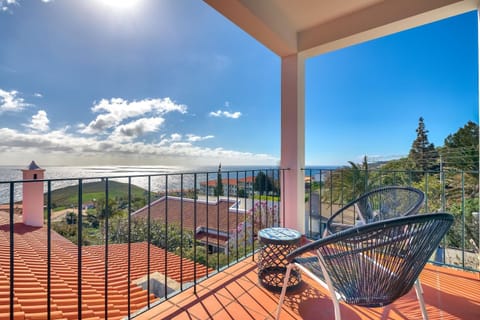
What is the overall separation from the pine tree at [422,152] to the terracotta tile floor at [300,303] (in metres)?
10.4

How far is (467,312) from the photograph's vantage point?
1.56 metres

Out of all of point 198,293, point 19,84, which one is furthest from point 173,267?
point 19,84

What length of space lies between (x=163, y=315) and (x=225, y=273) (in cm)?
71

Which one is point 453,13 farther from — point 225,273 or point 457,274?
point 225,273

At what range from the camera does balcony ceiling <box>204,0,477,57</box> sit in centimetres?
211

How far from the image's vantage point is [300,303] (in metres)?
1.67

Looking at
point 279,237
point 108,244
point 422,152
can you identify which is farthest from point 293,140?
point 422,152

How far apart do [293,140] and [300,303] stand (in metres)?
1.76

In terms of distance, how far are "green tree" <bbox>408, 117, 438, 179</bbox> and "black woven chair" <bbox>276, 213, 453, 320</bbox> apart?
454 inches

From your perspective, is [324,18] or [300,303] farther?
[324,18]

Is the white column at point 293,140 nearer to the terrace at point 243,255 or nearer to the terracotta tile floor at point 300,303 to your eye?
the terrace at point 243,255

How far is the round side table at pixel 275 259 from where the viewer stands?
185 cm

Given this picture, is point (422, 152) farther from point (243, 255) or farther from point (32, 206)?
point (32, 206)

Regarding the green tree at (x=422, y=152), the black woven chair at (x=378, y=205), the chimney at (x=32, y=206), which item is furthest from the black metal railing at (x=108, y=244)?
the green tree at (x=422, y=152)
